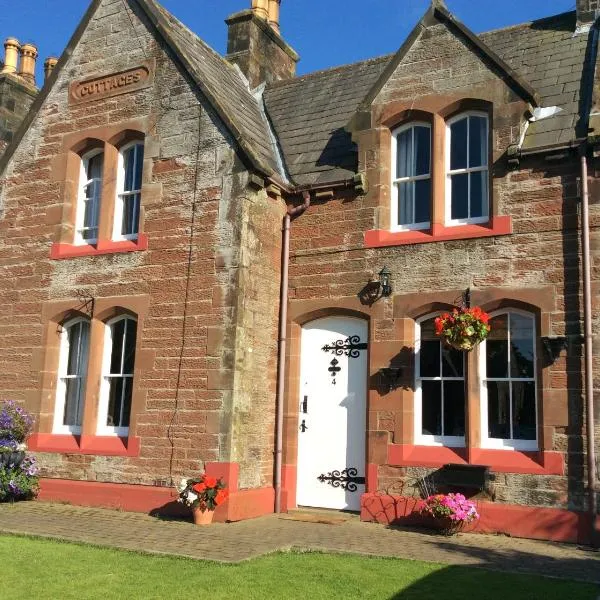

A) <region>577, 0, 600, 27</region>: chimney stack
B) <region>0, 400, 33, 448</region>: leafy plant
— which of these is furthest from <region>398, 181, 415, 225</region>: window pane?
<region>0, 400, 33, 448</region>: leafy plant

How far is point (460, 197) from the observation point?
11.4m

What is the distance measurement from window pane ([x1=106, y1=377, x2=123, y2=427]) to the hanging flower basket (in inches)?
215

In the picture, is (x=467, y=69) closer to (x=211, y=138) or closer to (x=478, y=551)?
(x=211, y=138)

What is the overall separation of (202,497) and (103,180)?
6.16 m

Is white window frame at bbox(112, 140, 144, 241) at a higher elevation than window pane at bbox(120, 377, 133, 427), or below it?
higher

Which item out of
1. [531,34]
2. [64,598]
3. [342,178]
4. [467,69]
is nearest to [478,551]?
[64,598]

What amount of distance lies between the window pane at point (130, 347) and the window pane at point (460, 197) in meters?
5.61

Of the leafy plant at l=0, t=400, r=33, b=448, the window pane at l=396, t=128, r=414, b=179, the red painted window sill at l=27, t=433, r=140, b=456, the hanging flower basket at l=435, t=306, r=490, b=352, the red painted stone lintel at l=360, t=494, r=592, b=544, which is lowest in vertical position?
the red painted stone lintel at l=360, t=494, r=592, b=544

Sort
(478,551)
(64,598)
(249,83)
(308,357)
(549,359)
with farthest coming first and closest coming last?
(249,83)
(308,357)
(549,359)
(478,551)
(64,598)

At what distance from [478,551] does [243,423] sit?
402 centimetres

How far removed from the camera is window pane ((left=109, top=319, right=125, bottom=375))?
1238cm

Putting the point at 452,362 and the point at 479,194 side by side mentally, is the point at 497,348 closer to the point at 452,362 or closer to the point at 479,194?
the point at 452,362

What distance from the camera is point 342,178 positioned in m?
12.0

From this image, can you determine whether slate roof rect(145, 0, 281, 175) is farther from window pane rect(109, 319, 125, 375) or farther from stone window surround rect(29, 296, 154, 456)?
window pane rect(109, 319, 125, 375)
